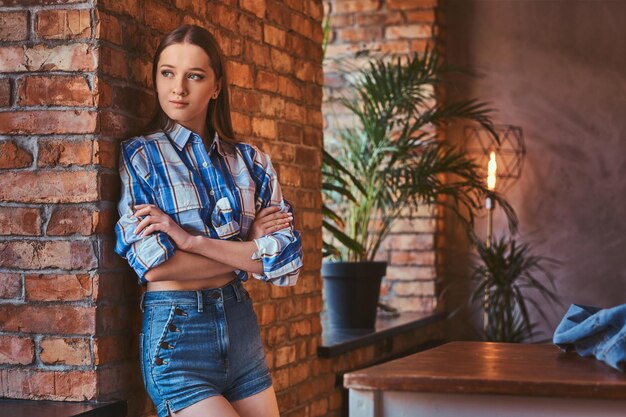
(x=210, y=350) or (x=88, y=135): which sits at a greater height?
(x=88, y=135)

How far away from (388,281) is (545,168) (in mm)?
1107

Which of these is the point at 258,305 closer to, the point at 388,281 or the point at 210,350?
the point at 210,350

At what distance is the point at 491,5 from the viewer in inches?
235

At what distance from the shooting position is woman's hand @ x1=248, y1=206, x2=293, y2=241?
8.57ft

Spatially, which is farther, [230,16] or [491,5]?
[491,5]

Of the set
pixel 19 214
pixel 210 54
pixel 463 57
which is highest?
pixel 463 57

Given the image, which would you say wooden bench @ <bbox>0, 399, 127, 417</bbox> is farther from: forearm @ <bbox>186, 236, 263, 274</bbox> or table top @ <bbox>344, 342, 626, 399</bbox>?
table top @ <bbox>344, 342, 626, 399</bbox>

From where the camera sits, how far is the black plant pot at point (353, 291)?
475 centimetres

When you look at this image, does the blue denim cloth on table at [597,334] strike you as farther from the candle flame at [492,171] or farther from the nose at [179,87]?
the candle flame at [492,171]

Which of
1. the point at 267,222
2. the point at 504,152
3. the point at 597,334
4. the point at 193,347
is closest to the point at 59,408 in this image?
the point at 193,347

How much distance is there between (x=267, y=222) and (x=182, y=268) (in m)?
0.31

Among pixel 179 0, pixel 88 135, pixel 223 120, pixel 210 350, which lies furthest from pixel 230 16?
pixel 210 350

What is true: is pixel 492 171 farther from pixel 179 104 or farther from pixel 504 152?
pixel 179 104

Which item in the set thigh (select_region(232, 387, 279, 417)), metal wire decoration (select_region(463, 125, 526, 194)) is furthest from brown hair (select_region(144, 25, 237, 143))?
metal wire decoration (select_region(463, 125, 526, 194))
